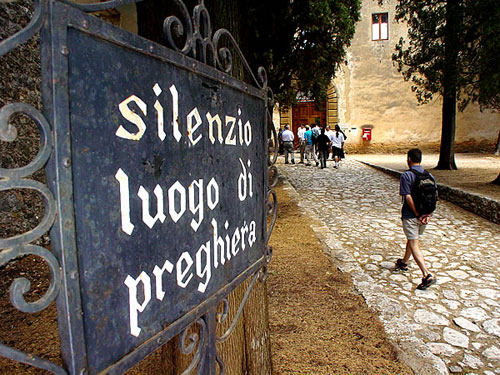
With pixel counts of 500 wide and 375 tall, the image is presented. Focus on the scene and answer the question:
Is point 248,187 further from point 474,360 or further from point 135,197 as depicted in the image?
point 474,360

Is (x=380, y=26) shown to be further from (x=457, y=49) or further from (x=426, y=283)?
(x=426, y=283)

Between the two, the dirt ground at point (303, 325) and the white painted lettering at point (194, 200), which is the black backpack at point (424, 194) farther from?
the white painted lettering at point (194, 200)

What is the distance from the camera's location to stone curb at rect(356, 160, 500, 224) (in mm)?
5746

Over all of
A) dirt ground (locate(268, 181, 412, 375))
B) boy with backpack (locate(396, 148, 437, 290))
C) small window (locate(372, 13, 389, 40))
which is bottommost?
dirt ground (locate(268, 181, 412, 375))

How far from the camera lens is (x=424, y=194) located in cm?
359

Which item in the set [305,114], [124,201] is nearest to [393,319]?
[124,201]

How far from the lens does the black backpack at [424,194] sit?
3588mm

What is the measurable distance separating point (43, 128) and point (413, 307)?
3.27 metres

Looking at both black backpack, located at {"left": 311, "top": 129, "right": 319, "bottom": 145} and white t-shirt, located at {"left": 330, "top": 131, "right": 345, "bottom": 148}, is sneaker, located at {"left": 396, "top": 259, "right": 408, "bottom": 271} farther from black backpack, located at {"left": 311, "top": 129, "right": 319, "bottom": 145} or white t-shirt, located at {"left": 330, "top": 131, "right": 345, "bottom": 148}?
black backpack, located at {"left": 311, "top": 129, "right": 319, "bottom": 145}

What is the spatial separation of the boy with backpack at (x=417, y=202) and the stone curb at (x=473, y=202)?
2.85 meters

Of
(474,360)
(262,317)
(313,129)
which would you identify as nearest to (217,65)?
(262,317)

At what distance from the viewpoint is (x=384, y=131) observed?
20.3m

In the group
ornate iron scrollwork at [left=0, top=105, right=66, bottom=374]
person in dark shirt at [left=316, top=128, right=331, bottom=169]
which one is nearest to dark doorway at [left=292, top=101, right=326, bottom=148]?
person in dark shirt at [left=316, top=128, right=331, bottom=169]

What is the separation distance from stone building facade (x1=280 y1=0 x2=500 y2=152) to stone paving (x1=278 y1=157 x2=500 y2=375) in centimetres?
1383
